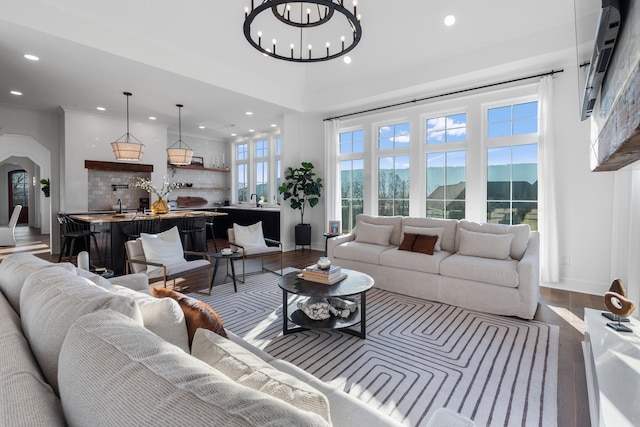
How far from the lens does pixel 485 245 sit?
3.77 m

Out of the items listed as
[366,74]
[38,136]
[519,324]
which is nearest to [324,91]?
[366,74]

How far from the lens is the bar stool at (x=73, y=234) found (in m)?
4.89

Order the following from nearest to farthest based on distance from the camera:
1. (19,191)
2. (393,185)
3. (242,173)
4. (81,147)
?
(393,185) < (81,147) < (242,173) < (19,191)

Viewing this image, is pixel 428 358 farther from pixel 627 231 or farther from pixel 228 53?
pixel 228 53

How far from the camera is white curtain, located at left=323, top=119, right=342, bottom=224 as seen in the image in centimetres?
646

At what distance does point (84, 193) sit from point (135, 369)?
7.39m

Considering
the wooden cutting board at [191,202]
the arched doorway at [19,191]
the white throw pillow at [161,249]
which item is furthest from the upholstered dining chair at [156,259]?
the arched doorway at [19,191]

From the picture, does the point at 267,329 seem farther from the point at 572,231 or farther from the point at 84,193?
the point at 84,193

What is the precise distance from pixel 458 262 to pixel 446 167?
222 centimetres

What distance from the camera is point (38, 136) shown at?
21.1 feet

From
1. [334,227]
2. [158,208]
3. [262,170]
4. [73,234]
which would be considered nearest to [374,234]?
[334,227]

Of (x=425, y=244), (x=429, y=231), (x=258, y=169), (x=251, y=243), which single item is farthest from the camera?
(x=258, y=169)

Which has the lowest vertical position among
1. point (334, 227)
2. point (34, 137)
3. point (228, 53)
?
point (334, 227)

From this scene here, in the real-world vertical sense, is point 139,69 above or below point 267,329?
above
